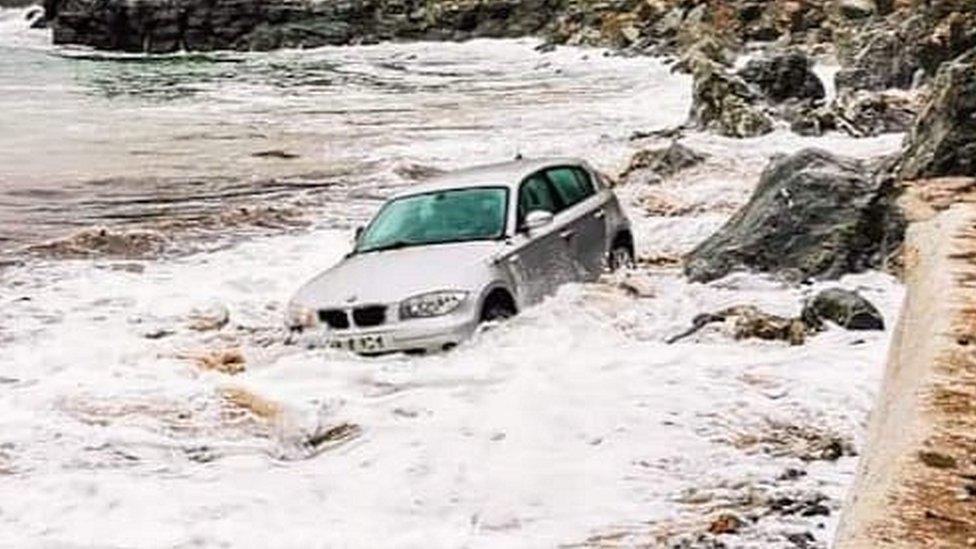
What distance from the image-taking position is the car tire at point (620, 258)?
47.1 feet

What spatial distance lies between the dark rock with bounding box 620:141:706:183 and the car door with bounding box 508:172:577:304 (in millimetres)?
10443

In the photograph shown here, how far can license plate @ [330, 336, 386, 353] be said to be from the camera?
37.0 ft

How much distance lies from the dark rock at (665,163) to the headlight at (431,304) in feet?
41.9

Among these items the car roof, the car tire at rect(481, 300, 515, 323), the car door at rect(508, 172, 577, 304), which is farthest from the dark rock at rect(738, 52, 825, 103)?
the car tire at rect(481, 300, 515, 323)

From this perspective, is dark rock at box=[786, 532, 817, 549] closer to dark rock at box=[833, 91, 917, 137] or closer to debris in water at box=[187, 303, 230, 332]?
debris in water at box=[187, 303, 230, 332]

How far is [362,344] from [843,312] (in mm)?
3872

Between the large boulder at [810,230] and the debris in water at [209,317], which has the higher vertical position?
the large boulder at [810,230]

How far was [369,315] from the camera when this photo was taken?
37.4 ft

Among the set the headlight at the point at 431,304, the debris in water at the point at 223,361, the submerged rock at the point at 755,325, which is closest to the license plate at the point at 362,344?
the headlight at the point at 431,304

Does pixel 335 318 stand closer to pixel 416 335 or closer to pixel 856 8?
pixel 416 335

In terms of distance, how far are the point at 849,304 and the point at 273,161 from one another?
20308 mm

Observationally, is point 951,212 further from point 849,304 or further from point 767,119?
point 767,119

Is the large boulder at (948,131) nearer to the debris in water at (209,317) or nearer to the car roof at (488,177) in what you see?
the car roof at (488,177)

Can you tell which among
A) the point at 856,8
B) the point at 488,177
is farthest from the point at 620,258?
the point at 856,8
